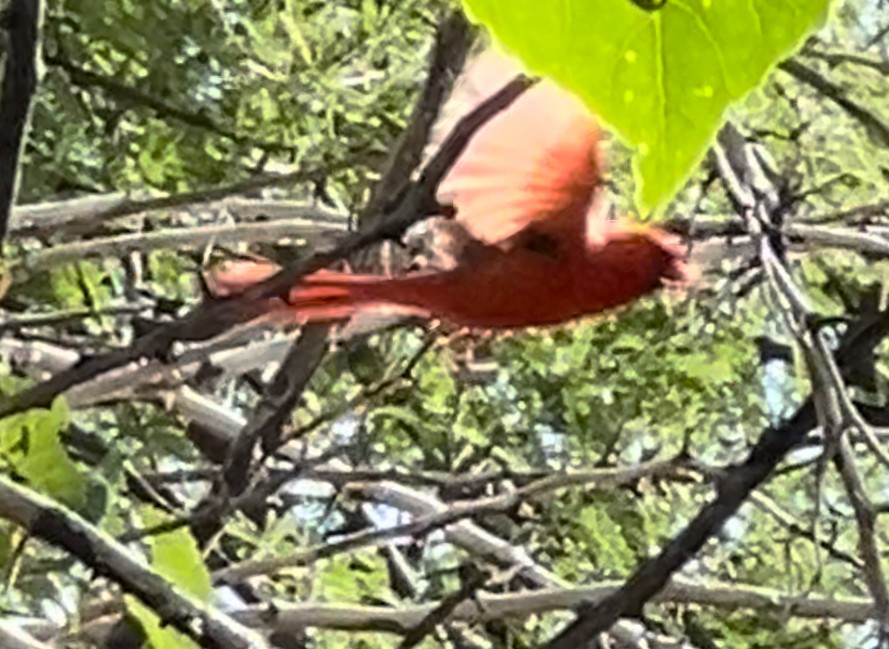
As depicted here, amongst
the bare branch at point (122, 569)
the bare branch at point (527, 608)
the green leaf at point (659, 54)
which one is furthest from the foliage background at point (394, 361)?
the green leaf at point (659, 54)

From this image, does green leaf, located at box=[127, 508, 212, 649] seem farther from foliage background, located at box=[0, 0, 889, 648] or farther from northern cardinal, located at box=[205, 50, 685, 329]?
foliage background, located at box=[0, 0, 889, 648]

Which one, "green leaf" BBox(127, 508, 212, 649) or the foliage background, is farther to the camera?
the foliage background

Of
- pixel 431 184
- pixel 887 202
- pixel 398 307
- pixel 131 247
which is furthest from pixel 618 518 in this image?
pixel 431 184

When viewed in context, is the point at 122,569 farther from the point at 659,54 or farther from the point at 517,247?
the point at 659,54

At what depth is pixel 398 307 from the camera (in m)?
0.54

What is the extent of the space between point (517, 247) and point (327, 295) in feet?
0.30

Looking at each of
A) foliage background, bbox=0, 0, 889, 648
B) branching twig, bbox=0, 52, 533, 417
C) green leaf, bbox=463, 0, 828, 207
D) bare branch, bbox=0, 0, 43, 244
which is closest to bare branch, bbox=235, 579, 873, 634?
foliage background, bbox=0, 0, 889, 648

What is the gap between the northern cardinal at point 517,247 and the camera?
42 centimetres

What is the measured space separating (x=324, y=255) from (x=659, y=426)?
29.2 inches

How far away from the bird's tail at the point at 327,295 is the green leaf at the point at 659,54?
1.36 feet

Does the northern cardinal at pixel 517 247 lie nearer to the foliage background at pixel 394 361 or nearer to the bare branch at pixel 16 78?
the bare branch at pixel 16 78

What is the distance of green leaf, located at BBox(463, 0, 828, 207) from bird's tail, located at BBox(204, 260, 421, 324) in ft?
1.36

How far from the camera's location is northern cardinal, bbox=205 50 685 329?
425mm

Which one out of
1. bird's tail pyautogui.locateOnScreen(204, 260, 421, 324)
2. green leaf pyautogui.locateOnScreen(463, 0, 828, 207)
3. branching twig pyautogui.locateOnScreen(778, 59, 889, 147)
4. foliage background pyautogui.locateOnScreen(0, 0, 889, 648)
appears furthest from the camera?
foliage background pyautogui.locateOnScreen(0, 0, 889, 648)
